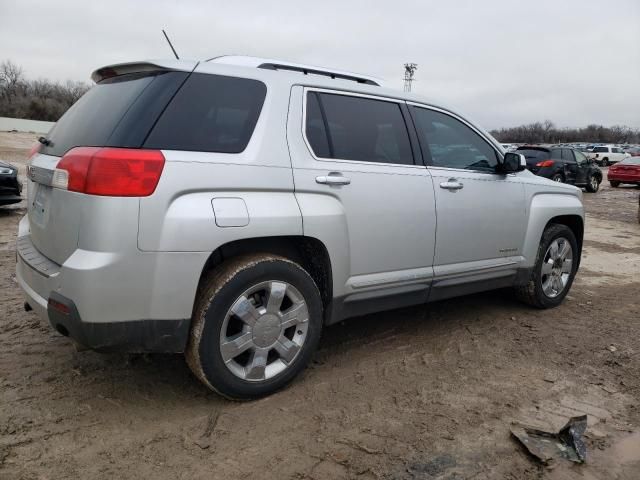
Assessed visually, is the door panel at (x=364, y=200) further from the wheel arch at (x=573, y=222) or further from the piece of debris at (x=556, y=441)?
the wheel arch at (x=573, y=222)

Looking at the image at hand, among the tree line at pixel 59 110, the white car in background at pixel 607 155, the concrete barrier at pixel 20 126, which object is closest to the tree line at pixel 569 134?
the tree line at pixel 59 110

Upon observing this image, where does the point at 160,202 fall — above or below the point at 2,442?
above

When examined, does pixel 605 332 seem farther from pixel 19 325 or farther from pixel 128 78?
pixel 19 325

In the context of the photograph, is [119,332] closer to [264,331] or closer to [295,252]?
[264,331]

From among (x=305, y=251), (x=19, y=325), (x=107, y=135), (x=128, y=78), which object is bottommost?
(x=19, y=325)

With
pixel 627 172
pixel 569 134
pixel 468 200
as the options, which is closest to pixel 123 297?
pixel 468 200

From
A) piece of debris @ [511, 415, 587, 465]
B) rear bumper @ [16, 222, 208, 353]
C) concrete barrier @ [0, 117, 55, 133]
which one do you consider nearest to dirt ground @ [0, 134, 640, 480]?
piece of debris @ [511, 415, 587, 465]

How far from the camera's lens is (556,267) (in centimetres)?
491

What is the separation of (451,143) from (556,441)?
7.37 ft

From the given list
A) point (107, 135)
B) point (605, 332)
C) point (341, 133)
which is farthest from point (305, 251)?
point (605, 332)

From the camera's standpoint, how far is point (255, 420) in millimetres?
2789

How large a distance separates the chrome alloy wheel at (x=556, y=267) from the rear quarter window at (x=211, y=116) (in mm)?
3159

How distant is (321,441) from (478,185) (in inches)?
92.3

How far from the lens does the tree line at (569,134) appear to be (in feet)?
334
